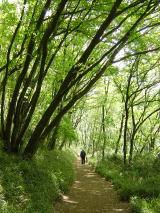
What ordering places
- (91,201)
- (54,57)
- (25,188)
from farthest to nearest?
1. (54,57)
2. (91,201)
3. (25,188)

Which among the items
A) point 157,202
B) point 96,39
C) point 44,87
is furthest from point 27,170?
point 44,87

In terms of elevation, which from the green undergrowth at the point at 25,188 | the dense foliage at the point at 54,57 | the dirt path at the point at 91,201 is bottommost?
the dirt path at the point at 91,201

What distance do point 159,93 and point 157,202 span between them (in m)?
13.0

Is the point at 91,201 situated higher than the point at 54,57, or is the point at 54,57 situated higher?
the point at 54,57

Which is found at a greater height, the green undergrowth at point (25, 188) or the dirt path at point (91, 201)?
the green undergrowth at point (25, 188)

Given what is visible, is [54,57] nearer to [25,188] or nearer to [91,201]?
[25,188]

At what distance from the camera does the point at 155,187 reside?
28.7 feet

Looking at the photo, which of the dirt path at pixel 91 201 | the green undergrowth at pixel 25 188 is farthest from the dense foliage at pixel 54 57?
the dirt path at pixel 91 201

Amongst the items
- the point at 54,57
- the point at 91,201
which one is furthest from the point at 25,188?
the point at 54,57

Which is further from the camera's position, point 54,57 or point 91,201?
point 54,57

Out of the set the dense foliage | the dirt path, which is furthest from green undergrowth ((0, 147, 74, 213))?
the dirt path

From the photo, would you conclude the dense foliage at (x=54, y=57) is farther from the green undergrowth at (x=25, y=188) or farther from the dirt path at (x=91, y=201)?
the dirt path at (x=91, y=201)

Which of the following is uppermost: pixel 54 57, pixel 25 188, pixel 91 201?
pixel 54 57

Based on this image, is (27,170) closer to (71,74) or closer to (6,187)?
(6,187)
